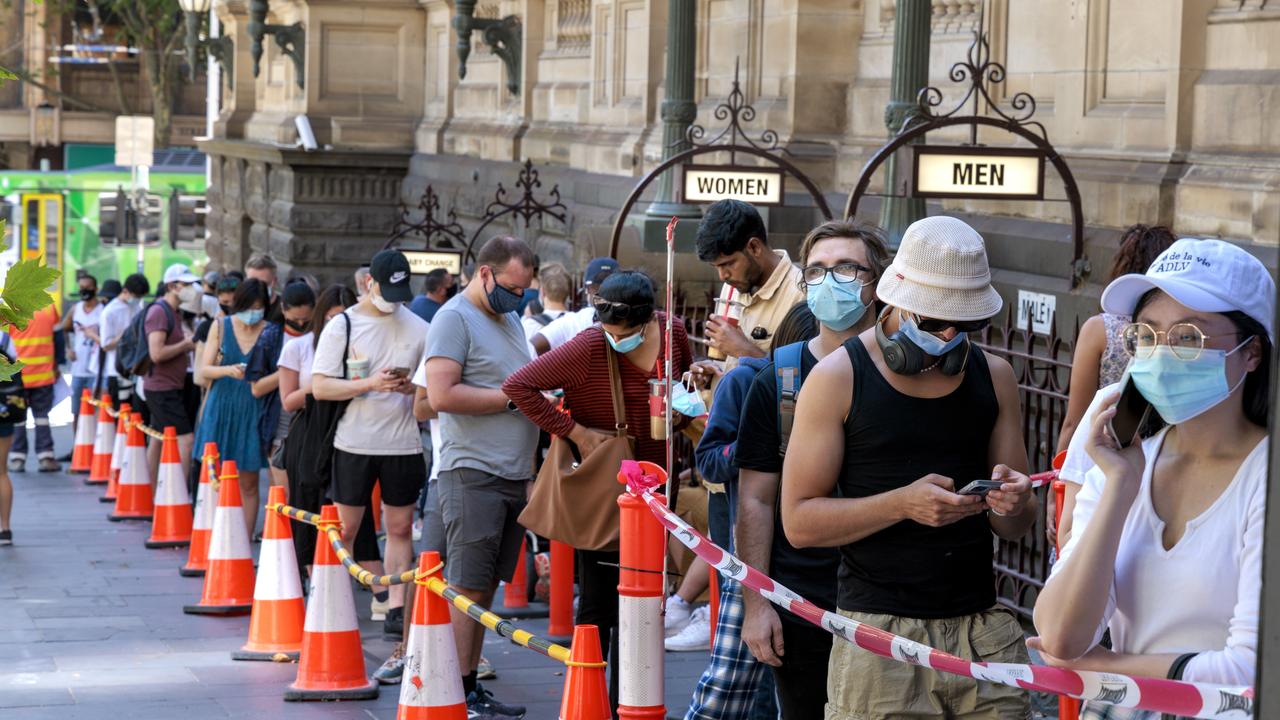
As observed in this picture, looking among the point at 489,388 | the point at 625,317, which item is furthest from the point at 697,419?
the point at 489,388

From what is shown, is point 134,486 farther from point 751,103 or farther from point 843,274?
point 843,274

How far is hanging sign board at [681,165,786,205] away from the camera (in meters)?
10.5

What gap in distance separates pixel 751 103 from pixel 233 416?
185 inches

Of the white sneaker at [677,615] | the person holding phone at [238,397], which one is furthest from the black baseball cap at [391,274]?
the person holding phone at [238,397]

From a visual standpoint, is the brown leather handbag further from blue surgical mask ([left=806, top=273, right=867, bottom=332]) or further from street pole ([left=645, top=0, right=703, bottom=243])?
street pole ([left=645, top=0, right=703, bottom=243])

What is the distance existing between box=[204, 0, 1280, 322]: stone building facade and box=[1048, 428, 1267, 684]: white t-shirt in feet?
2.35

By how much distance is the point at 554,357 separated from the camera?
7219 mm

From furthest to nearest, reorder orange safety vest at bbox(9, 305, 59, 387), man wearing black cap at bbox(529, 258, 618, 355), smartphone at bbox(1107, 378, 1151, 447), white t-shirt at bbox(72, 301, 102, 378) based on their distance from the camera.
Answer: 1. white t-shirt at bbox(72, 301, 102, 378)
2. orange safety vest at bbox(9, 305, 59, 387)
3. man wearing black cap at bbox(529, 258, 618, 355)
4. smartphone at bbox(1107, 378, 1151, 447)

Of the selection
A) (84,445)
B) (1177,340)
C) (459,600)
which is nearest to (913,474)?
(1177,340)

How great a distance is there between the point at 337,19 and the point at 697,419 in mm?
19148

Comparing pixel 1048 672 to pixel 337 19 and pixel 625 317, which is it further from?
pixel 337 19

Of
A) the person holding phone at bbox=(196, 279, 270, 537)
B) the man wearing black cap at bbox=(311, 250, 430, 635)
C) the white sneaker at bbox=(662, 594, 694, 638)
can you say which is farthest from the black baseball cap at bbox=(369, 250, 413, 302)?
the person holding phone at bbox=(196, 279, 270, 537)

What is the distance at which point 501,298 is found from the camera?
7895 millimetres

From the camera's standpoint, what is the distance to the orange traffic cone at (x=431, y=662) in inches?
265
